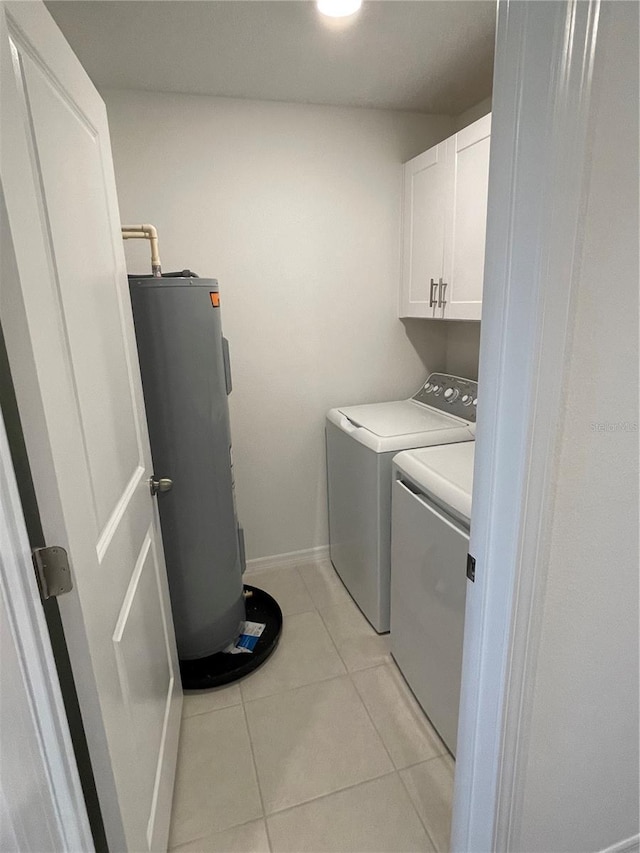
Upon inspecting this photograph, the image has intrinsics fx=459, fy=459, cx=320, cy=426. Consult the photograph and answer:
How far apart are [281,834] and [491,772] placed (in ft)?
2.39

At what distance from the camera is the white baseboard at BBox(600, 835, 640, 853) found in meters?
1.18

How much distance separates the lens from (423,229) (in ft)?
7.12

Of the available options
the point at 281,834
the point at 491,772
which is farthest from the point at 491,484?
the point at 281,834

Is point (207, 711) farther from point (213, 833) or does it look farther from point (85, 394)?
point (85, 394)

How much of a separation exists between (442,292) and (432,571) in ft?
4.02

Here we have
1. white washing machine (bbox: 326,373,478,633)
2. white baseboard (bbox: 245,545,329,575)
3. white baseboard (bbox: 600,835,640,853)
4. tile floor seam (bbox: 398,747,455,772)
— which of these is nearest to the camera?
white baseboard (bbox: 600,835,640,853)

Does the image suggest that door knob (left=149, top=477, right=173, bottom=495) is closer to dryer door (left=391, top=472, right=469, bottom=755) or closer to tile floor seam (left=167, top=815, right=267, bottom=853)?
dryer door (left=391, top=472, right=469, bottom=755)

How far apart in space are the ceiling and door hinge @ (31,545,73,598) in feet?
5.11

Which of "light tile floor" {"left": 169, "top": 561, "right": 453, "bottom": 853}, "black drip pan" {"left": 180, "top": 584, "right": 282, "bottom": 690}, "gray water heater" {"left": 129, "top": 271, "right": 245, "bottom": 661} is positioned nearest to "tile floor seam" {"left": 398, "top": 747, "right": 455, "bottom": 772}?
"light tile floor" {"left": 169, "top": 561, "right": 453, "bottom": 853}

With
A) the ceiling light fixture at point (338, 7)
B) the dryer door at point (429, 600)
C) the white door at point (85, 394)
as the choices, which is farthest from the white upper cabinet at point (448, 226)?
the white door at point (85, 394)

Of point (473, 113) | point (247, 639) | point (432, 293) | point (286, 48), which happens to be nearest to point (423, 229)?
point (432, 293)

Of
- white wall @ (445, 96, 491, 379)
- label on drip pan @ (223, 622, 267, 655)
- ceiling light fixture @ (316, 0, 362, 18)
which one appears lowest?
label on drip pan @ (223, 622, 267, 655)

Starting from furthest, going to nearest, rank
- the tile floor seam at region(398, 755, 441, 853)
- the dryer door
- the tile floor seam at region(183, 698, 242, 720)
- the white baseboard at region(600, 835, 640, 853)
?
the tile floor seam at region(183, 698, 242, 720), the dryer door, the tile floor seam at region(398, 755, 441, 853), the white baseboard at region(600, 835, 640, 853)

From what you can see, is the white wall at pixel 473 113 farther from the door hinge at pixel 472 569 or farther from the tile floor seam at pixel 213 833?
the tile floor seam at pixel 213 833
